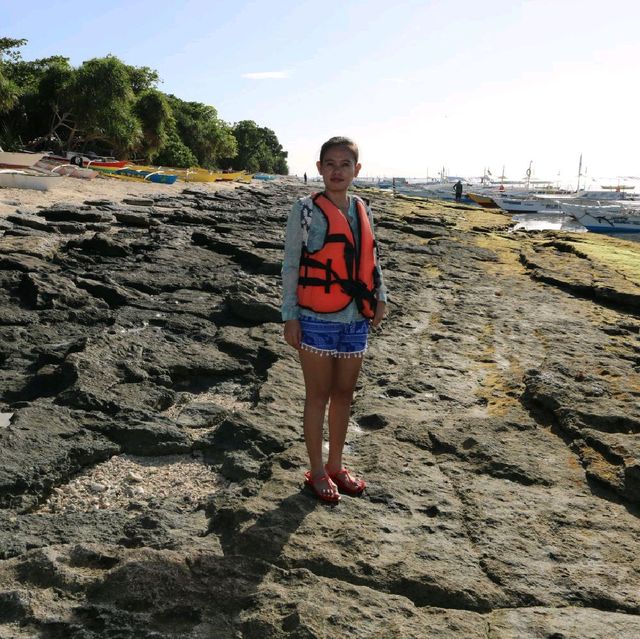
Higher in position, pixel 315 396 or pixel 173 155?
pixel 173 155

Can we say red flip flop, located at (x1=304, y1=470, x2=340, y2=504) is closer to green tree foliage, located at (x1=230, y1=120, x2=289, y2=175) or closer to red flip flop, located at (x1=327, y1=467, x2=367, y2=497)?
red flip flop, located at (x1=327, y1=467, x2=367, y2=497)

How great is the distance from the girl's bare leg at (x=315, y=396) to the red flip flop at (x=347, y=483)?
0.58ft

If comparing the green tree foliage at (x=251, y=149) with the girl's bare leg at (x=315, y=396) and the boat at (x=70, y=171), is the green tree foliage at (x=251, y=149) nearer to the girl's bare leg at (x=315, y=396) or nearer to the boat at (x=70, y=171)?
the boat at (x=70, y=171)

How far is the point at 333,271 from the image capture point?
3656 mm

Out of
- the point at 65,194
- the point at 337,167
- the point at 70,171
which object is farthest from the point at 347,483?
the point at 70,171

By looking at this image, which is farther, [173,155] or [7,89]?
[173,155]

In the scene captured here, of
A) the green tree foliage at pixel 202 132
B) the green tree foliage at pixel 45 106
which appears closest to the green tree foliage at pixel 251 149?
the green tree foliage at pixel 202 132

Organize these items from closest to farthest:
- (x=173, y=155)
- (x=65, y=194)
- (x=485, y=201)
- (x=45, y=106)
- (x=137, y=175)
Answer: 1. (x=65, y=194)
2. (x=137, y=175)
3. (x=45, y=106)
4. (x=173, y=155)
5. (x=485, y=201)

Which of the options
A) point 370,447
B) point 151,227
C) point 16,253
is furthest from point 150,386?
point 151,227

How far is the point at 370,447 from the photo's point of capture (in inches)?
182

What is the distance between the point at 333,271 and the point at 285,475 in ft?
4.17

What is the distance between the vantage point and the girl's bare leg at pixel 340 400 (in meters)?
3.79

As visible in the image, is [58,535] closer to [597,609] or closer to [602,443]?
[597,609]

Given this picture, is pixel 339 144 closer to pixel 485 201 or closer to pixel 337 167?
pixel 337 167
